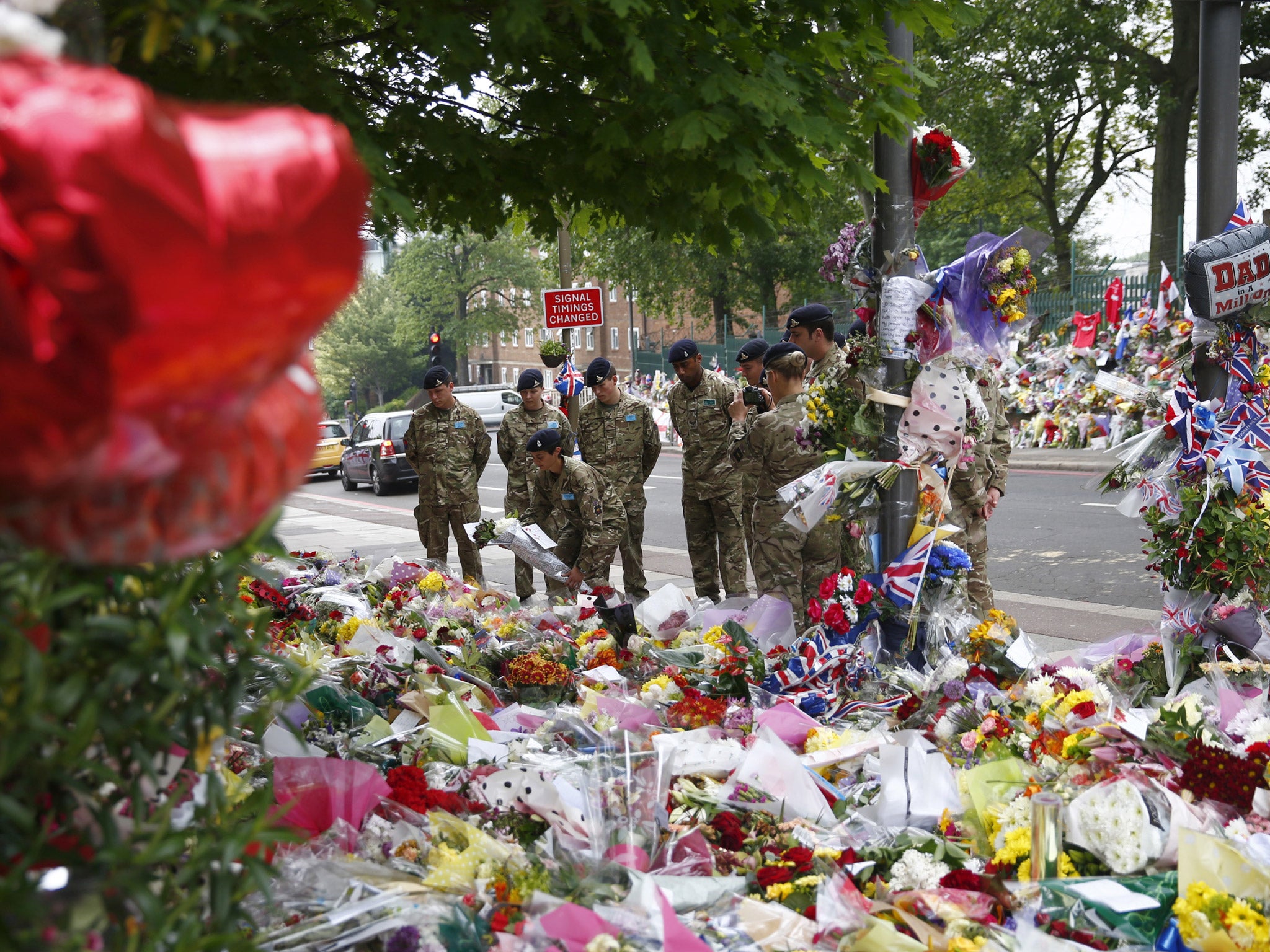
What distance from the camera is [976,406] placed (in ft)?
16.6

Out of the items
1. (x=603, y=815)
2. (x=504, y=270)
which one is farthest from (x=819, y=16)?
(x=504, y=270)

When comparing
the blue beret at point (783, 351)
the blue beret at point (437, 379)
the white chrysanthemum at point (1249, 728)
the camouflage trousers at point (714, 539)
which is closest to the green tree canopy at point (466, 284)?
the blue beret at point (437, 379)

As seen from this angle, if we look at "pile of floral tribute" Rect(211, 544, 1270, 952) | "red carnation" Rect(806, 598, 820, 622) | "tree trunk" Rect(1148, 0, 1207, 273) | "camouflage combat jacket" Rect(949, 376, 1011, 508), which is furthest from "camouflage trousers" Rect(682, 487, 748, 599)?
"tree trunk" Rect(1148, 0, 1207, 273)

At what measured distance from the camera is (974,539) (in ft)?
22.4

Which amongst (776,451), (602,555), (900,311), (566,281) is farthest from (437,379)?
(900,311)

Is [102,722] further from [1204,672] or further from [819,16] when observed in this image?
[1204,672]

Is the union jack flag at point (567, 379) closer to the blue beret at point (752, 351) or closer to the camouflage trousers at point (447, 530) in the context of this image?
the camouflage trousers at point (447, 530)

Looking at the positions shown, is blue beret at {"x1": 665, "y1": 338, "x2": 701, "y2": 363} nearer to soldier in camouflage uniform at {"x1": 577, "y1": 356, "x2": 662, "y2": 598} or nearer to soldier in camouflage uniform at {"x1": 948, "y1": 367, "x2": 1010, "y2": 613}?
soldier in camouflage uniform at {"x1": 577, "y1": 356, "x2": 662, "y2": 598}

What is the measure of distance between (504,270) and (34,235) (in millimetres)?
52941

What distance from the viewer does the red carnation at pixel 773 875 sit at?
9.68 feet

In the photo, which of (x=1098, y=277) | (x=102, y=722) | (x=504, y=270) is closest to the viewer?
(x=102, y=722)

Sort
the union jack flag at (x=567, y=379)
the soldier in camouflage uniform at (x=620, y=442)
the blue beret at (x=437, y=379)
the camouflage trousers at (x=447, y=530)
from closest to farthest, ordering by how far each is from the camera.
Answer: the soldier in camouflage uniform at (x=620, y=442), the camouflage trousers at (x=447, y=530), the blue beret at (x=437, y=379), the union jack flag at (x=567, y=379)

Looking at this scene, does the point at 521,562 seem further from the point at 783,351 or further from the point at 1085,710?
the point at 1085,710

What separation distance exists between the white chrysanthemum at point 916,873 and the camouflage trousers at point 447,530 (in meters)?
6.57
